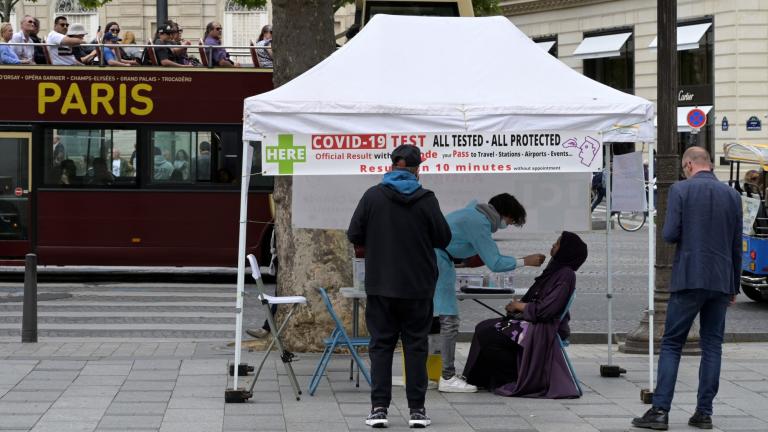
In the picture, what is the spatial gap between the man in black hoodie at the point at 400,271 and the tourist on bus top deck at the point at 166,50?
11129 mm

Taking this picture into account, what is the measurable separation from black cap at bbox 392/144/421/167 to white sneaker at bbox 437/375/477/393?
204 centimetres

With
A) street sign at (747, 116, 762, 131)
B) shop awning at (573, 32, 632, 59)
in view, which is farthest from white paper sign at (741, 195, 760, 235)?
shop awning at (573, 32, 632, 59)

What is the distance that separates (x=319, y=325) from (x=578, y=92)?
355 centimetres

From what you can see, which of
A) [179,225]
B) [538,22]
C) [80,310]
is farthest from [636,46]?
[80,310]

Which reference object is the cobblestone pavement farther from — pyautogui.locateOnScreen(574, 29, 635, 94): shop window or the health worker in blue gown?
pyautogui.locateOnScreen(574, 29, 635, 94): shop window

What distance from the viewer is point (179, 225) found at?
1911 centimetres

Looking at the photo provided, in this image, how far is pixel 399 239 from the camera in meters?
8.35

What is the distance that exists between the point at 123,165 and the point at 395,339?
11.6m

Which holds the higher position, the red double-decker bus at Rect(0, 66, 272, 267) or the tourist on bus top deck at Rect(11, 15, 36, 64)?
the tourist on bus top deck at Rect(11, 15, 36, 64)

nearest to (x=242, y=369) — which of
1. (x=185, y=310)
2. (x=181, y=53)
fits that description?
(x=185, y=310)

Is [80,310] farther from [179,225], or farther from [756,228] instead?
[756,228]

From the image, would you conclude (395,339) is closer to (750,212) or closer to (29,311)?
(29,311)

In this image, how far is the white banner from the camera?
923 cm

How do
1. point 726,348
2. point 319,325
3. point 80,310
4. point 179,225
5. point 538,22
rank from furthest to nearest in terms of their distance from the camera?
point 538,22 < point 179,225 < point 80,310 < point 726,348 < point 319,325
